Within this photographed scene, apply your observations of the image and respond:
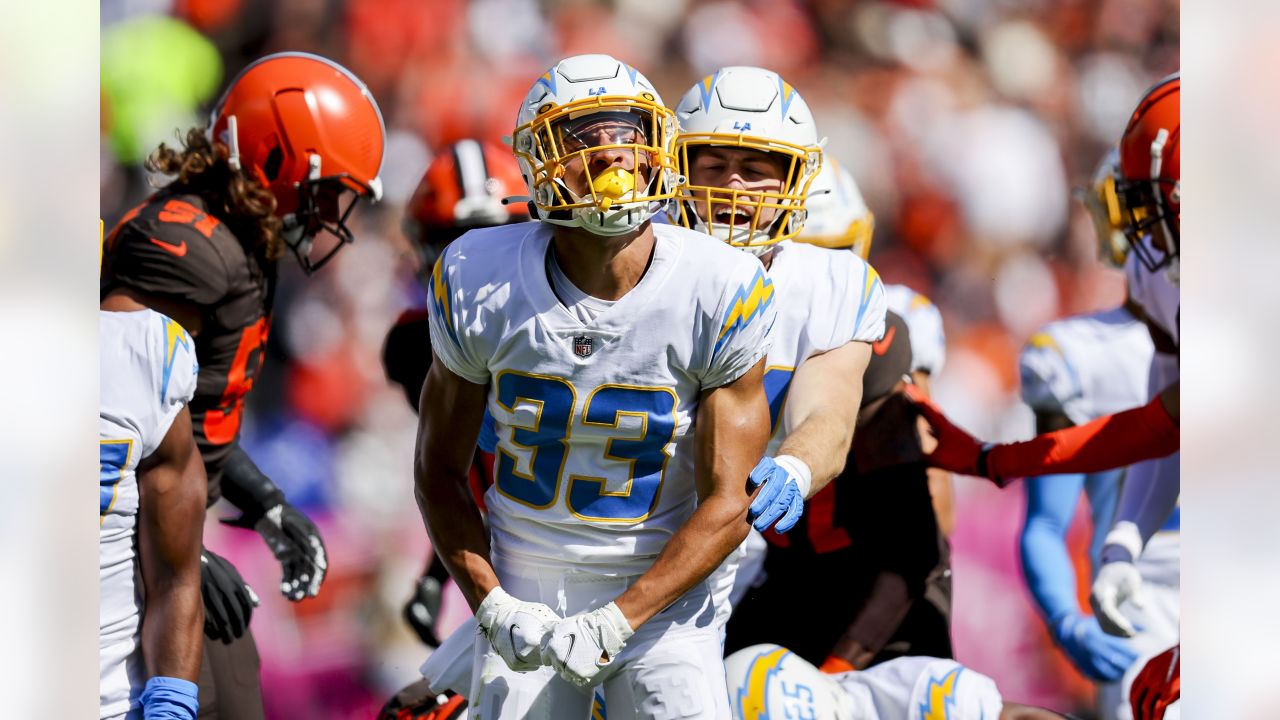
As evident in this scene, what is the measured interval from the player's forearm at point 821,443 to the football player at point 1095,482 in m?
1.39

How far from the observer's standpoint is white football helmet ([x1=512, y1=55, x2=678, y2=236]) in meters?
2.30

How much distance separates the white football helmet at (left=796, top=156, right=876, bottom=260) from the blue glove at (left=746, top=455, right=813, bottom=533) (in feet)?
3.43

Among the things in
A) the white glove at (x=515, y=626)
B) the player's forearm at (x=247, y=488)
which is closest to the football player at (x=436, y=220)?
the player's forearm at (x=247, y=488)

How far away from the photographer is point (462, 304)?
91.6 inches

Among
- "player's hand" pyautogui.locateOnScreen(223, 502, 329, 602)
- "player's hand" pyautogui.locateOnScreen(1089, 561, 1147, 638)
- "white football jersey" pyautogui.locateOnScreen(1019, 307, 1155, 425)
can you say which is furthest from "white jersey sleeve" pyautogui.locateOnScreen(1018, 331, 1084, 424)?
"player's hand" pyautogui.locateOnScreen(223, 502, 329, 602)

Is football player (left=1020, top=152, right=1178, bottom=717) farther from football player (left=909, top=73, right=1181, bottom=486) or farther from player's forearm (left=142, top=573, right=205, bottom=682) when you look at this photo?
player's forearm (left=142, top=573, right=205, bottom=682)

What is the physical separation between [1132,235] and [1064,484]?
2.50 feet

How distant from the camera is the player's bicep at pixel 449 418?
2.38 m

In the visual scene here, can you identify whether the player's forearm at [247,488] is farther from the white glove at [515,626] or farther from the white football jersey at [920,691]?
the white football jersey at [920,691]

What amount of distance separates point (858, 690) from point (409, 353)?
4.49 feet

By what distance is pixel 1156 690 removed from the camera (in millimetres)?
3514

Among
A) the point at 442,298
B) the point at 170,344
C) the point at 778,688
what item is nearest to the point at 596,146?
the point at 442,298

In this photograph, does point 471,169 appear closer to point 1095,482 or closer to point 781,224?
point 781,224
